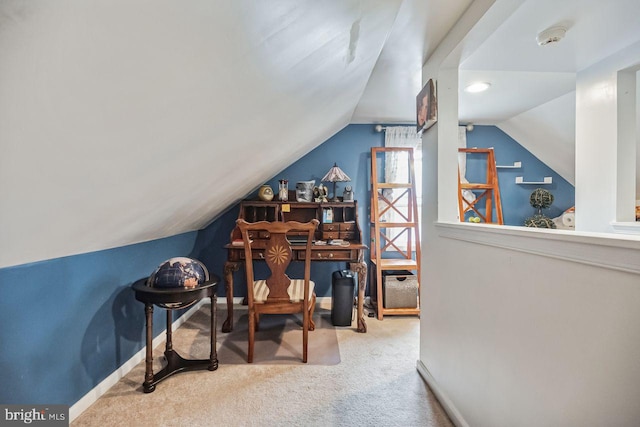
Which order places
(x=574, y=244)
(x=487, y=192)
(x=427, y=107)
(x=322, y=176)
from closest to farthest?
(x=574, y=244) → (x=427, y=107) → (x=487, y=192) → (x=322, y=176)

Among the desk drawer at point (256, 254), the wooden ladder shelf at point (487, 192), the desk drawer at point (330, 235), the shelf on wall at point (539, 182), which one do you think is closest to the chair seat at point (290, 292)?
the desk drawer at point (256, 254)

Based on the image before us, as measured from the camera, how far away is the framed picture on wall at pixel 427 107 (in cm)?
181

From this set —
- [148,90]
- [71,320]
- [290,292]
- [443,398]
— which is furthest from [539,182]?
[71,320]

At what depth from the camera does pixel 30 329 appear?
1314 mm

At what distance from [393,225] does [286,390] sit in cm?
208

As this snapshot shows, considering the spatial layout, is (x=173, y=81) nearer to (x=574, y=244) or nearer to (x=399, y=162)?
(x=574, y=244)

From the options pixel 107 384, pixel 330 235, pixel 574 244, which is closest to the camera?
pixel 574 244

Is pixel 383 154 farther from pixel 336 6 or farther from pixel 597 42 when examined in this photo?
pixel 336 6

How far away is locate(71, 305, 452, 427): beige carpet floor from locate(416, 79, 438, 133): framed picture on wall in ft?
5.69

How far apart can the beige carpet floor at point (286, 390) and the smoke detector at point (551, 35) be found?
2175mm

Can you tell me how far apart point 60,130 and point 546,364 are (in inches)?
63.9

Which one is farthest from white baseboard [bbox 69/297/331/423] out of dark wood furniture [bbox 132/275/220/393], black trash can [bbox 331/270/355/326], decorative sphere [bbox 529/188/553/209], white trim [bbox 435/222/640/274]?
decorative sphere [bbox 529/188/553/209]

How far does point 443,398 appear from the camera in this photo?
5.41 feet

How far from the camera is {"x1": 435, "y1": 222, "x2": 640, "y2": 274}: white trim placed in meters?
0.67
